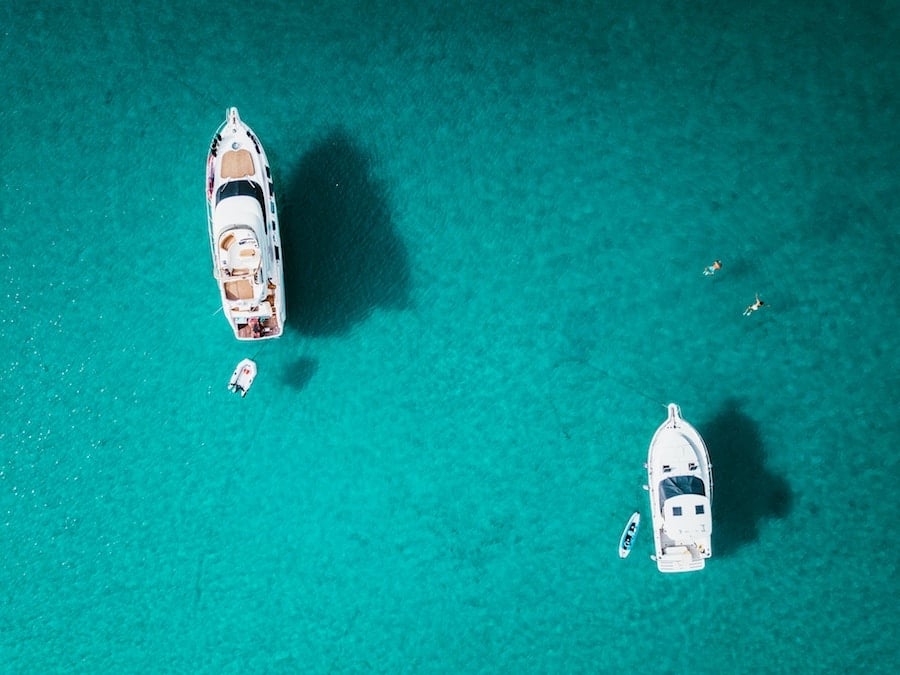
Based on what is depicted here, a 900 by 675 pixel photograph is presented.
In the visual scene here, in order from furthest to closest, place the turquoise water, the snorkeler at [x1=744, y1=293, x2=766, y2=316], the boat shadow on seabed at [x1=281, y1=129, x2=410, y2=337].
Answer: the boat shadow on seabed at [x1=281, y1=129, x2=410, y2=337] < the turquoise water < the snorkeler at [x1=744, y1=293, x2=766, y2=316]

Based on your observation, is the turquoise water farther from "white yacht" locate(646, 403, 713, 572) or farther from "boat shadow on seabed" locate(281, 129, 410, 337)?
"white yacht" locate(646, 403, 713, 572)

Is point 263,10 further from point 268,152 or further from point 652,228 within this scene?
point 652,228

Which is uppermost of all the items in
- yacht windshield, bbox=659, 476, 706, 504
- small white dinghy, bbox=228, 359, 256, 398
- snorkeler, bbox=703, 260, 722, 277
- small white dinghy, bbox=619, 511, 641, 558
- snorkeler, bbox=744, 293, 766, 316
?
snorkeler, bbox=703, 260, 722, 277

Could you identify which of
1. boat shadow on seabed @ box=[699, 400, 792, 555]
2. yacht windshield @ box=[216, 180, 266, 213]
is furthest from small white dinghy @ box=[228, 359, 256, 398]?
boat shadow on seabed @ box=[699, 400, 792, 555]

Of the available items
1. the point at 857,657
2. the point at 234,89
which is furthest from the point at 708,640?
the point at 234,89

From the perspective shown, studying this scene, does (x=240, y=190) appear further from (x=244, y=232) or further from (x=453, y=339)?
(x=453, y=339)

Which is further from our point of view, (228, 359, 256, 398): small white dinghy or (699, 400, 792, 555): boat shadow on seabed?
(228, 359, 256, 398): small white dinghy
